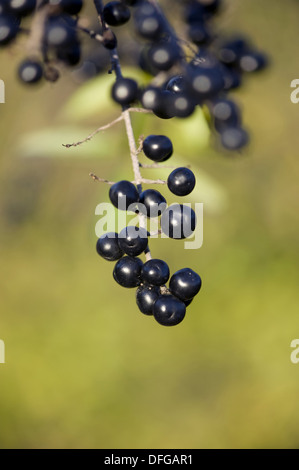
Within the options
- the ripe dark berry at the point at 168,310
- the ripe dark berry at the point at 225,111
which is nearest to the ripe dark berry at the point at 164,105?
the ripe dark berry at the point at 225,111

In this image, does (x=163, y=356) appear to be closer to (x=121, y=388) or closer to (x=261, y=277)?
(x=121, y=388)

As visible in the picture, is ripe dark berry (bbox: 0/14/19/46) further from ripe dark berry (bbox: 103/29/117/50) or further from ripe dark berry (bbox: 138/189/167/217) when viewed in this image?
ripe dark berry (bbox: 138/189/167/217)

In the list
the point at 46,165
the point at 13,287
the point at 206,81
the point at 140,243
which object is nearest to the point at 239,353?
the point at 13,287

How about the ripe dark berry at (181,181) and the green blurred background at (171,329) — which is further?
the green blurred background at (171,329)

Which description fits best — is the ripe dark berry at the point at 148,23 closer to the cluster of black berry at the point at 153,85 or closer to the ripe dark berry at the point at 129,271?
the cluster of black berry at the point at 153,85

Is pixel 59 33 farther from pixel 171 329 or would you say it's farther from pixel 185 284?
pixel 171 329
